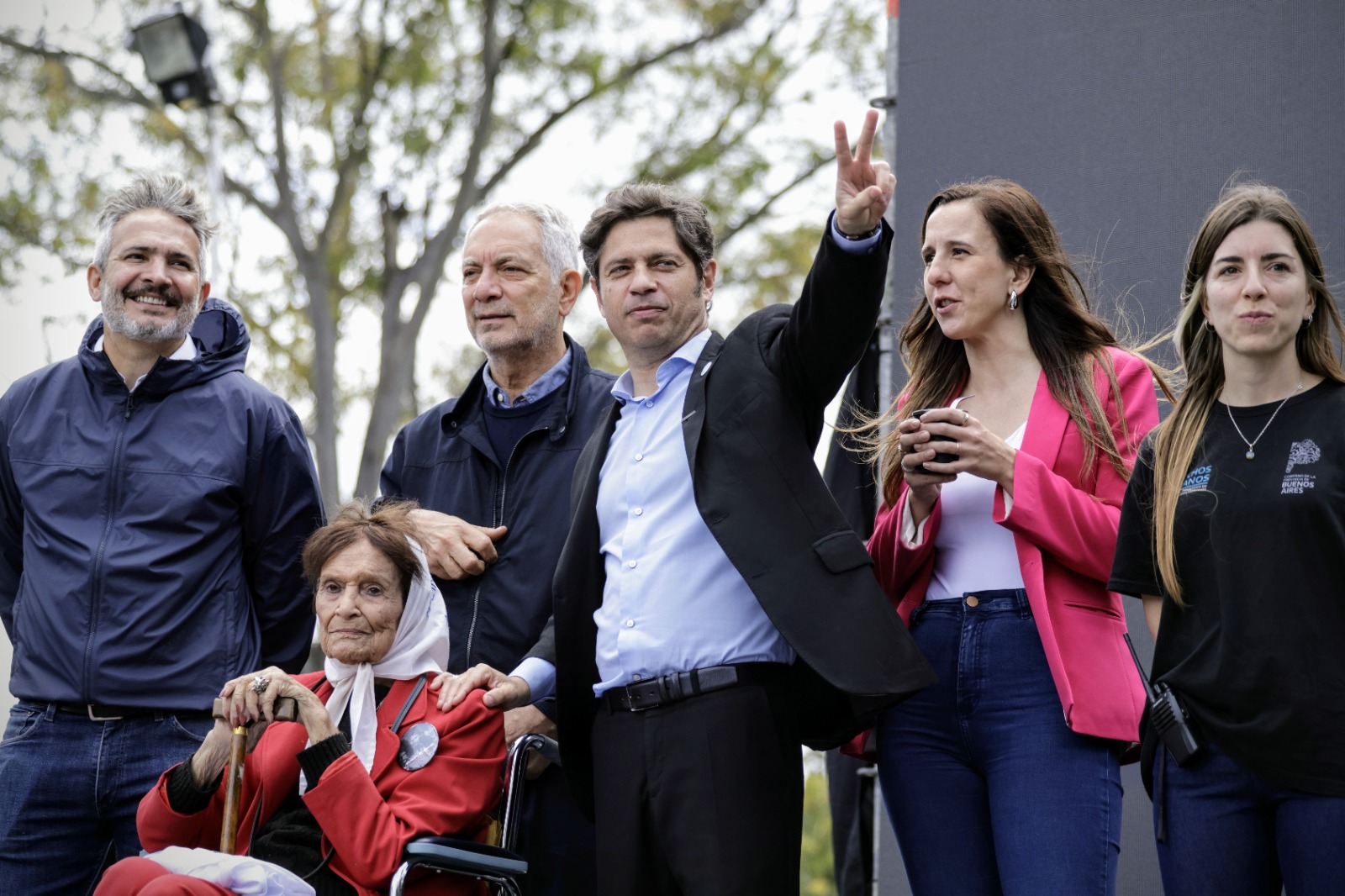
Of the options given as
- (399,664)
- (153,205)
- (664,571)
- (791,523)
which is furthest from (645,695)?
(153,205)

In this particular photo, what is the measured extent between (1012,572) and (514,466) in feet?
5.05

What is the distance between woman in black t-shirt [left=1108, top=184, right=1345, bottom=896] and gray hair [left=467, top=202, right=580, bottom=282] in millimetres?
1938

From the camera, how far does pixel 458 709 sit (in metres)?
3.29

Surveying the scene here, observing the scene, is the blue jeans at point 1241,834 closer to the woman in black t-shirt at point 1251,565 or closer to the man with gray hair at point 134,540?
the woman in black t-shirt at point 1251,565

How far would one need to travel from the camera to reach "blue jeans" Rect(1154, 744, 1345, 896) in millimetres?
2340

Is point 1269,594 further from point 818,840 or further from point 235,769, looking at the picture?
point 818,840

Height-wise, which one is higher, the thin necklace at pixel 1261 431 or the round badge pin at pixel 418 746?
the thin necklace at pixel 1261 431

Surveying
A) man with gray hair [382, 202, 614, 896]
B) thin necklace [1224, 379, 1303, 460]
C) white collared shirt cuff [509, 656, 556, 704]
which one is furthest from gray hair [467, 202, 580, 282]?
thin necklace [1224, 379, 1303, 460]

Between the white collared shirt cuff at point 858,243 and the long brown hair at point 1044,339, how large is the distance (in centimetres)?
44

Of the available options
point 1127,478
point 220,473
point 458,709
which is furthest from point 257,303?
point 1127,478

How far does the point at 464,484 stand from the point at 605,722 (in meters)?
1.14

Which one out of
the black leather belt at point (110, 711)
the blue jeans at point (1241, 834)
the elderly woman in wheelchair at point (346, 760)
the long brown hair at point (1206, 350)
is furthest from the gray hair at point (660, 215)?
the black leather belt at point (110, 711)

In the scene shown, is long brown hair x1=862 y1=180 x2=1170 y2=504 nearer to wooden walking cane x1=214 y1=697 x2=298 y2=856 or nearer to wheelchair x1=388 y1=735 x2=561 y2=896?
wheelchair x1=388 y1=735 x2=561 y2=896

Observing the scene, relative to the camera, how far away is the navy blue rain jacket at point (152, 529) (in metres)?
3.62
